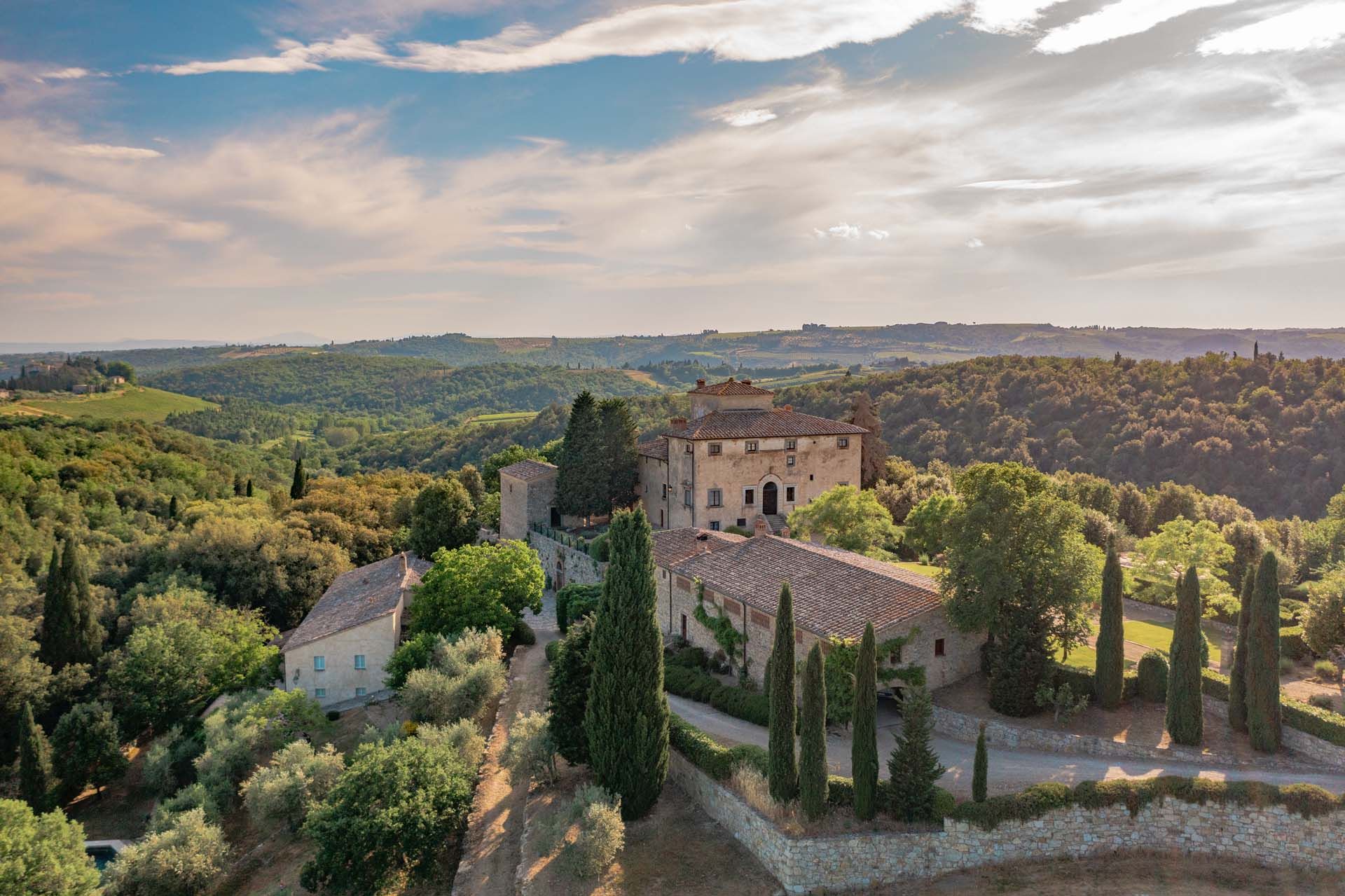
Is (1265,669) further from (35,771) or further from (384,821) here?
(35,771)

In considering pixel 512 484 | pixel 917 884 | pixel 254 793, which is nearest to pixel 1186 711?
pixel 917 884

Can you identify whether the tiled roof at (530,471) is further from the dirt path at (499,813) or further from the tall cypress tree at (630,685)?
the tall cypress tree at (630,685)

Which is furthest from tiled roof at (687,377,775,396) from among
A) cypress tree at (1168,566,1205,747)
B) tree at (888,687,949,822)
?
tree at (888,687,949,822)

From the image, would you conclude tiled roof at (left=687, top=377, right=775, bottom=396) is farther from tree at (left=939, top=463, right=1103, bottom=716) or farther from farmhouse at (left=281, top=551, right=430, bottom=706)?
tree at (left=939, top=463, right=1103, bottom=716)

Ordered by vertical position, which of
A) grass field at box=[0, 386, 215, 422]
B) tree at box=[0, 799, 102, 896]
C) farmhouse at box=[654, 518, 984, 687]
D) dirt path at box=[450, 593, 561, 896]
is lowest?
tree at box=[0, 799, 102, 896]

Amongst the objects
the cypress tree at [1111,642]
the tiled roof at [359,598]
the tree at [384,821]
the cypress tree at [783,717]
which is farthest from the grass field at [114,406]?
the cypress tree at [1111,642]

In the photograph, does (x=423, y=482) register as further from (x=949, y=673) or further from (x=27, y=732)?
(x=949, y=673)
